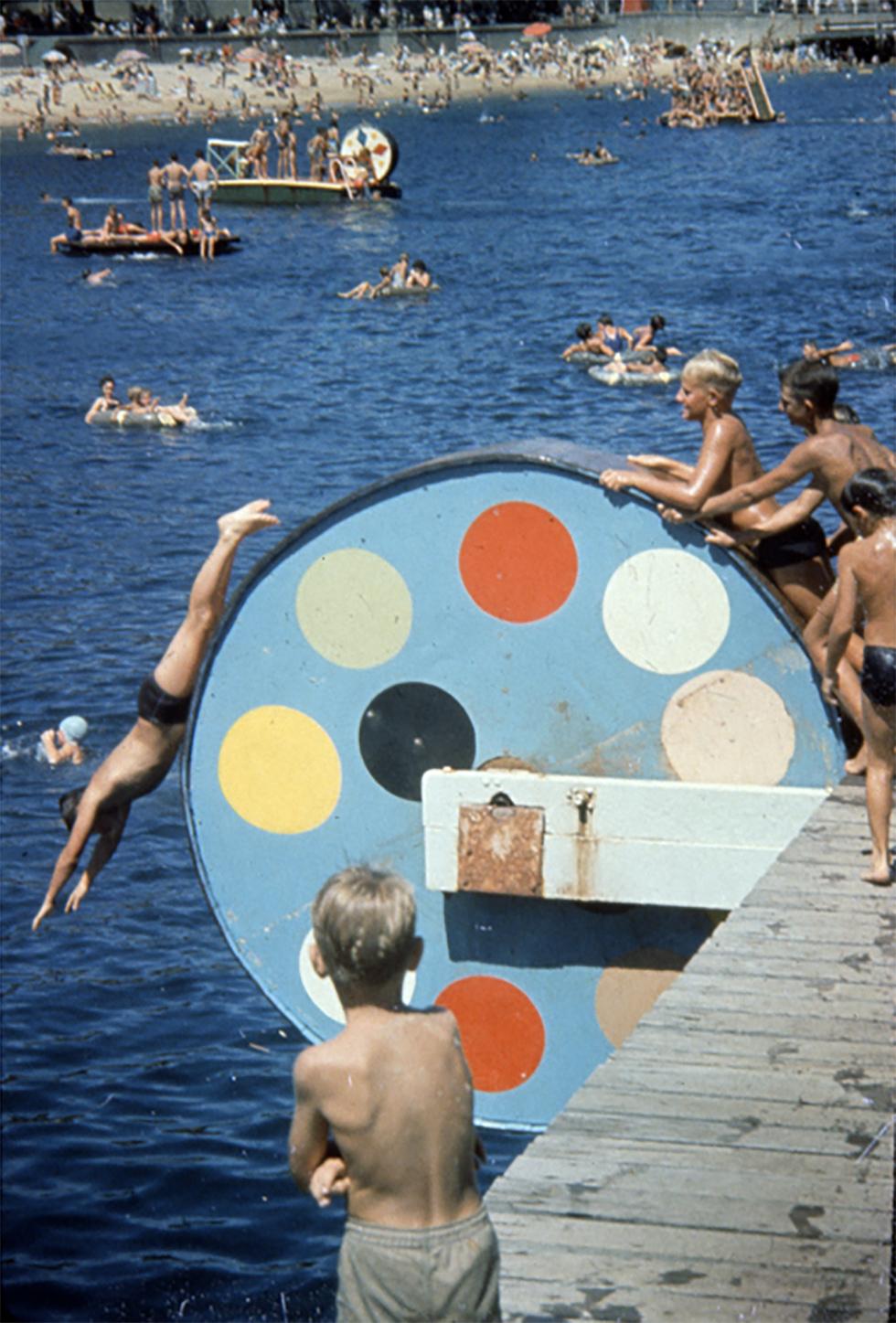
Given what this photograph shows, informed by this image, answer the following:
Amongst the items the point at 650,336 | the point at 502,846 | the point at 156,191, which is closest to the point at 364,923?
the point at 502,846

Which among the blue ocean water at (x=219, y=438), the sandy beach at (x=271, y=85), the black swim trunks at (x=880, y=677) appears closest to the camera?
the black swim trunks at (x=880, y=677)

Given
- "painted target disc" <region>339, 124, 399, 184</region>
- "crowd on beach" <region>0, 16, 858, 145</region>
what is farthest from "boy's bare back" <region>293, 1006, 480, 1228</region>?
"crowd on beach" <region>0, 16, 858, 145</region>

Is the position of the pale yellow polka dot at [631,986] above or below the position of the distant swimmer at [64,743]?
above

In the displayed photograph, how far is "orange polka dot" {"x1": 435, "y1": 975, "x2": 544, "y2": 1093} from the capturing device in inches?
287

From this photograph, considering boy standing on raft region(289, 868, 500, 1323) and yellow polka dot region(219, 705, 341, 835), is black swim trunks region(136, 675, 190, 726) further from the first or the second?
boy standing on raft region(289, 868, 500, 1323)

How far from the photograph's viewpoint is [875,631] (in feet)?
21.9

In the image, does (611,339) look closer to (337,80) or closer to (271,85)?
(271,85)

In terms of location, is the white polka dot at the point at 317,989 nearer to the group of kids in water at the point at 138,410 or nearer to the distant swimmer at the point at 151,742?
the distant swimmer at the point at 151,742

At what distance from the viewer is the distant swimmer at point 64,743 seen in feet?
49.2

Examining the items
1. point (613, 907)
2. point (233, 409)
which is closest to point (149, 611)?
point (233, 409)

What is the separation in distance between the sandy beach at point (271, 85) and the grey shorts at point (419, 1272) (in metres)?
74.7

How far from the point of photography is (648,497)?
22.1 feet

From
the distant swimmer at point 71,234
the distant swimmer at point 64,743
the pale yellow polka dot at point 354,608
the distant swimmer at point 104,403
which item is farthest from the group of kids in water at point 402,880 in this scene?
the distant swimmer at point 71,234

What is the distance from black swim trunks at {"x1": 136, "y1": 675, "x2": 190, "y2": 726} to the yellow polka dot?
0.22 m
